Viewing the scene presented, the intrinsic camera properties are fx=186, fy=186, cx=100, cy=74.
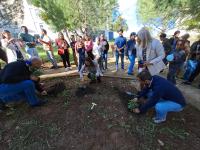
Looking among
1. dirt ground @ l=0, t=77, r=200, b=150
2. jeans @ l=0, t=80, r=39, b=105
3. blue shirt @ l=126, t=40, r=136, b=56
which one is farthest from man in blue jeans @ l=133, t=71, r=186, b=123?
blue shirt @ l=126, t=40, r=136, b=56

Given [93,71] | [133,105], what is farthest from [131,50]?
[133,105]

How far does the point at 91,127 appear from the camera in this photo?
4.00 metres

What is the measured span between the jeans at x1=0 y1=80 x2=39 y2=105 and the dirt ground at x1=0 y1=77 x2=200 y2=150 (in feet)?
0.89

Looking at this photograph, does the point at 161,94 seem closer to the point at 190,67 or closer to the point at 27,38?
the point at 190,67

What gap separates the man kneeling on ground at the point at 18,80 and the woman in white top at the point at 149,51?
2.35 m

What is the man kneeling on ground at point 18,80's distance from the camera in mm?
4121

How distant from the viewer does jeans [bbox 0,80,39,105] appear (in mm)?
4258

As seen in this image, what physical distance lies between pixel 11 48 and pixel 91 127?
3881 millimetres

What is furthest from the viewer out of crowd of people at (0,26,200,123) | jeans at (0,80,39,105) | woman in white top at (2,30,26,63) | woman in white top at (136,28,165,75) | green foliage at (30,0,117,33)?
green foliage at (30,0,117,33)

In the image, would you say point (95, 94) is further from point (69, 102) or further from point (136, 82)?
point (136, 82)

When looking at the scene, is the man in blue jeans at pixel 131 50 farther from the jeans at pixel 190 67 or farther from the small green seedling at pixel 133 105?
the small green seedling at pixel 133 105

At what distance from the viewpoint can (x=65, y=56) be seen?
328 inches

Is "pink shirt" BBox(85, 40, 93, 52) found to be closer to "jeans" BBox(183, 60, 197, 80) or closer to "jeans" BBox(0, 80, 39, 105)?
"jeans" BBox(0, 80, 39, 105)

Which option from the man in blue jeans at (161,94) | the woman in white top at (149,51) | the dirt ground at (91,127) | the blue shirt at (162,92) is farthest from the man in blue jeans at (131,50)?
the blue shirt at (162,92)
